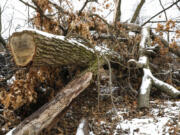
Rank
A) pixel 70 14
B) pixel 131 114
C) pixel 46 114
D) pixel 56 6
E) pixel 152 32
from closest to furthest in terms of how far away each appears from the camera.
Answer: pixel 46 114 < pixel 131 114 < pixel 70 14 < pixel 56 6 < pixel 152 32

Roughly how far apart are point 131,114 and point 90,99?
1.11 m

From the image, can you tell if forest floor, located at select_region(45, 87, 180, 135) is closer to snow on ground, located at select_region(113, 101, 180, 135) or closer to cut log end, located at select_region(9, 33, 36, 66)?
snow on ground, located at select_region(113, 101, 180, 135)

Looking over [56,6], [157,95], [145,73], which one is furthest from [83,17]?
[157,95]

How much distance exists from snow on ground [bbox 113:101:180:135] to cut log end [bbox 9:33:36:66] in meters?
1.64

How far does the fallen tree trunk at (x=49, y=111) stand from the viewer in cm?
190

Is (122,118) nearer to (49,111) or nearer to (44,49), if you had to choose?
(49,111)

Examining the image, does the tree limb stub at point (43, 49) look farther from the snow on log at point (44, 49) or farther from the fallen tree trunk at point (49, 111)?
the fallen tree trunk at point (49, 111)

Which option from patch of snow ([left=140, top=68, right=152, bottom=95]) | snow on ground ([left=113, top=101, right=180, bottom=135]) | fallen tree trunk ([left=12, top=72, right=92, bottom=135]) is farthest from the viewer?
patch of snow ([left=140, top=68, right=152, bottom=95])

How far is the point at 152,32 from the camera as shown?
17.3ft

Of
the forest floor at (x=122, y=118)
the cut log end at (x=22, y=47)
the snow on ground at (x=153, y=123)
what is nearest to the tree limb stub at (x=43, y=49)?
the cut log end at (x=22, y=47)

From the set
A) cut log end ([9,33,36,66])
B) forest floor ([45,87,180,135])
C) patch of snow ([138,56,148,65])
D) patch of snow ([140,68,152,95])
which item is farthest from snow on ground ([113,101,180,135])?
cut log end ([9,33,36,66])

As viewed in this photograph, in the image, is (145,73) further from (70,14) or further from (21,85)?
(21,85)

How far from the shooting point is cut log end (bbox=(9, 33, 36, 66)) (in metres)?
1.98

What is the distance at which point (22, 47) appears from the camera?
201 centimetres
